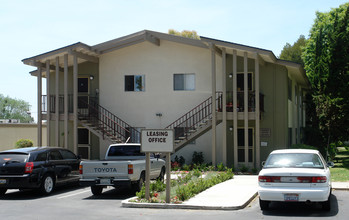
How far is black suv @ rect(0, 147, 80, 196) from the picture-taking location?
44.6ft

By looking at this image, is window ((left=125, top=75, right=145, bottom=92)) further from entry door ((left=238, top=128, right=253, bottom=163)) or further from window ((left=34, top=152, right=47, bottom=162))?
window ((left=34, top=152, right=47, bottom=162))

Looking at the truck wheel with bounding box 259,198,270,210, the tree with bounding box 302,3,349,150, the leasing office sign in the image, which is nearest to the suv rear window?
the leasing office sign

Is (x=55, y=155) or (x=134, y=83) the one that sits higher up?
(x=134, y=83)

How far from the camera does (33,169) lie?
13.7 m

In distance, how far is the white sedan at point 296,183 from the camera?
1010cm

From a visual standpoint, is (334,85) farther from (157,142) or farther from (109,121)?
(157,142)

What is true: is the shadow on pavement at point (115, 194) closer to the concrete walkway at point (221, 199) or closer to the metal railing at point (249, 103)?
the concrete walkway at point (221, 199)

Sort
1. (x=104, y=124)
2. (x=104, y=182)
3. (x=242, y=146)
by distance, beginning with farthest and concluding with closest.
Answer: (x=104, y=124), (x=242, y=146), (x=104, y=182)

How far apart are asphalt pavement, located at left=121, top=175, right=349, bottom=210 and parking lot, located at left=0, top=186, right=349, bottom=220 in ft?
0.77

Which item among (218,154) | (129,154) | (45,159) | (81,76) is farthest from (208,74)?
(45,159)

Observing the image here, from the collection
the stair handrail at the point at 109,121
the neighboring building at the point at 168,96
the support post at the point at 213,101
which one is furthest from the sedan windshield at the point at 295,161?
the stair handrail at the point at 109,121

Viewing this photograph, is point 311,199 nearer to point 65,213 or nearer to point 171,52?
point 65,213

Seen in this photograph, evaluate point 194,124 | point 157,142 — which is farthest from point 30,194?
point 194,124

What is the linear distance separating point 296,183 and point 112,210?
15.0 ft
